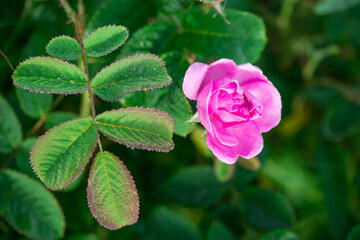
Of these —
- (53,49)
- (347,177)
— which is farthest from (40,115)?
(347,177)

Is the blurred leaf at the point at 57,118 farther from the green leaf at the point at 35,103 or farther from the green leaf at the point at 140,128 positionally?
the green leaf at the point at 140,128

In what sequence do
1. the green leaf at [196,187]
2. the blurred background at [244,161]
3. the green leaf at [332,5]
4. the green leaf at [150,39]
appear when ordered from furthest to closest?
the green leaf at [332,5]
the green leaf at [196,187]
the blurred background at [244,161]
the green leaf at [150,39]

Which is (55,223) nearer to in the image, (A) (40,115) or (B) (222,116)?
(A) (40,115)

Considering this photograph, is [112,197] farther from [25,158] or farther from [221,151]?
[25,158]

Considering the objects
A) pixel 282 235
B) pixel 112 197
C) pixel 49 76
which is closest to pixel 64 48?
pixel 49 76

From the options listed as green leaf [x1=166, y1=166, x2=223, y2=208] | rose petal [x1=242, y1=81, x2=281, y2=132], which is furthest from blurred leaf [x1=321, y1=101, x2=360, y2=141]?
rose petal [x1=242, y1=81, x2=281, y2=132]

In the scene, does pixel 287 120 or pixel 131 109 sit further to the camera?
pixel 287 120

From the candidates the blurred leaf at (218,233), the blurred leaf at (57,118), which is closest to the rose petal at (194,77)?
the blurred leaf at (57,118)
